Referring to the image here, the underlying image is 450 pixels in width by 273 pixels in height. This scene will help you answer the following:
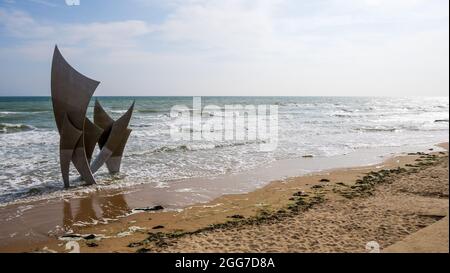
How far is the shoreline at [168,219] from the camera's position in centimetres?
591

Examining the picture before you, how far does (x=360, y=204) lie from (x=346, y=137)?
13642 millimetres

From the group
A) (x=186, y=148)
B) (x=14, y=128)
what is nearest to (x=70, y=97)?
(x=186, y=148)

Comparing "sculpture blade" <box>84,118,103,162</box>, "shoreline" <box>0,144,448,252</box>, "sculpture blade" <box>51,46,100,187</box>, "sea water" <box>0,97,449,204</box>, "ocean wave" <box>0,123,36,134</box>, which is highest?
"sculpture blade" <box>51,46,100,187</box>

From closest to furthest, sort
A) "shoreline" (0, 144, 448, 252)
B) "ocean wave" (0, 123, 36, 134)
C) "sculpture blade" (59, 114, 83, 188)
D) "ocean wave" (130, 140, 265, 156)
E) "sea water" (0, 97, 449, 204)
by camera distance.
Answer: "shoreline" (0, 144, 448, 252), "sculpture blade" (59, 114, 83, 188), "sea water" (0, 97, 449, 204), "ocean wave" (130, 140, 265, 156), "ocean wave" (0, 123, 36, 134)

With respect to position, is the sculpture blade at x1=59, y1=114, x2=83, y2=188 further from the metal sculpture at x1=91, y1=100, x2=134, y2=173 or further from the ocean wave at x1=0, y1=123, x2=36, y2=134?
the ocean wave at x1=0, y1=123, x2=36, y2=134

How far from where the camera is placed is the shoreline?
233 inches

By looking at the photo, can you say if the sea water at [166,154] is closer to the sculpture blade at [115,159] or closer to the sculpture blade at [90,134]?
the sculpture blade at [115,159]

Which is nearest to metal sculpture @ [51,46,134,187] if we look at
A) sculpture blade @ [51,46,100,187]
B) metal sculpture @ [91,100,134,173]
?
sculpture blade @ [51,46,100,187]

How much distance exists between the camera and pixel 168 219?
7.12 meters

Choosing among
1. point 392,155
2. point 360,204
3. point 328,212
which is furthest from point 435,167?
point 328,212

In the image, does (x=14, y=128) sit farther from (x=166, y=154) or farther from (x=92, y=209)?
(x=92, y=209)
